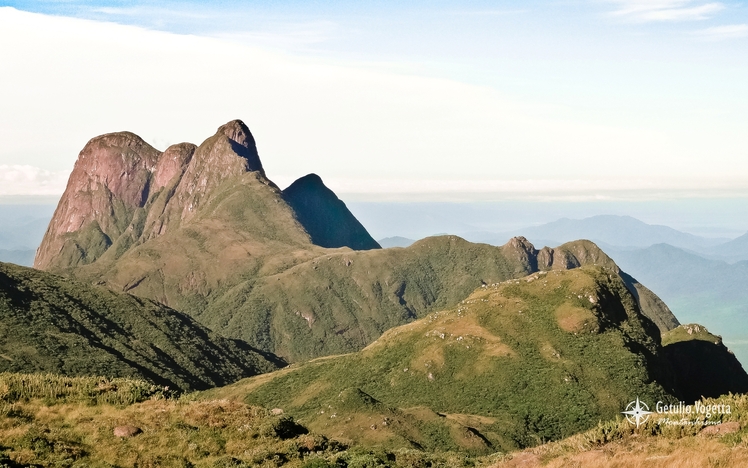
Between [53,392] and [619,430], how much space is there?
4099 centimetres

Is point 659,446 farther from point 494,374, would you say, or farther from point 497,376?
point 494,374

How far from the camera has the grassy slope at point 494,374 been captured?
429 feet

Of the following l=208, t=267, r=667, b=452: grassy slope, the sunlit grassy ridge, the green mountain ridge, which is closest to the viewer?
the sunlit grassy ridge

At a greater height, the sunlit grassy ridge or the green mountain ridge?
the sunlit grassy ridge

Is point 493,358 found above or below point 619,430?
below

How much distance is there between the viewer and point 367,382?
545ft

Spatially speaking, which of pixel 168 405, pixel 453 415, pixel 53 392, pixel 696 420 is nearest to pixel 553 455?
pixel 696 420

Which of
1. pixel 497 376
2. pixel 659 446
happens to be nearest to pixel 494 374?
pixel 497 376

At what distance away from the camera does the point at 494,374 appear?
156125 millimetres

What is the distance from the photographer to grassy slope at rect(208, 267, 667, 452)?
130875mm

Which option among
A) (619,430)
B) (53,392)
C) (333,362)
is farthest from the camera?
(333,362)

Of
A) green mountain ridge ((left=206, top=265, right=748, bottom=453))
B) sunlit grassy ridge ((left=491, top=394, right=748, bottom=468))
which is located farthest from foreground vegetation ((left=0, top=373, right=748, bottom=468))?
green mountain ridge ((left=206, top=265, right=748, bottom=453))

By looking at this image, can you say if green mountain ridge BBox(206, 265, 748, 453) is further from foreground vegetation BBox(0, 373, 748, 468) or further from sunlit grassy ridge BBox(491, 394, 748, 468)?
sunlit grassy ridge BBox(491, 394, 748, 468)

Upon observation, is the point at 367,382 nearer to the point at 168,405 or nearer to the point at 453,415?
the point at 453,415
